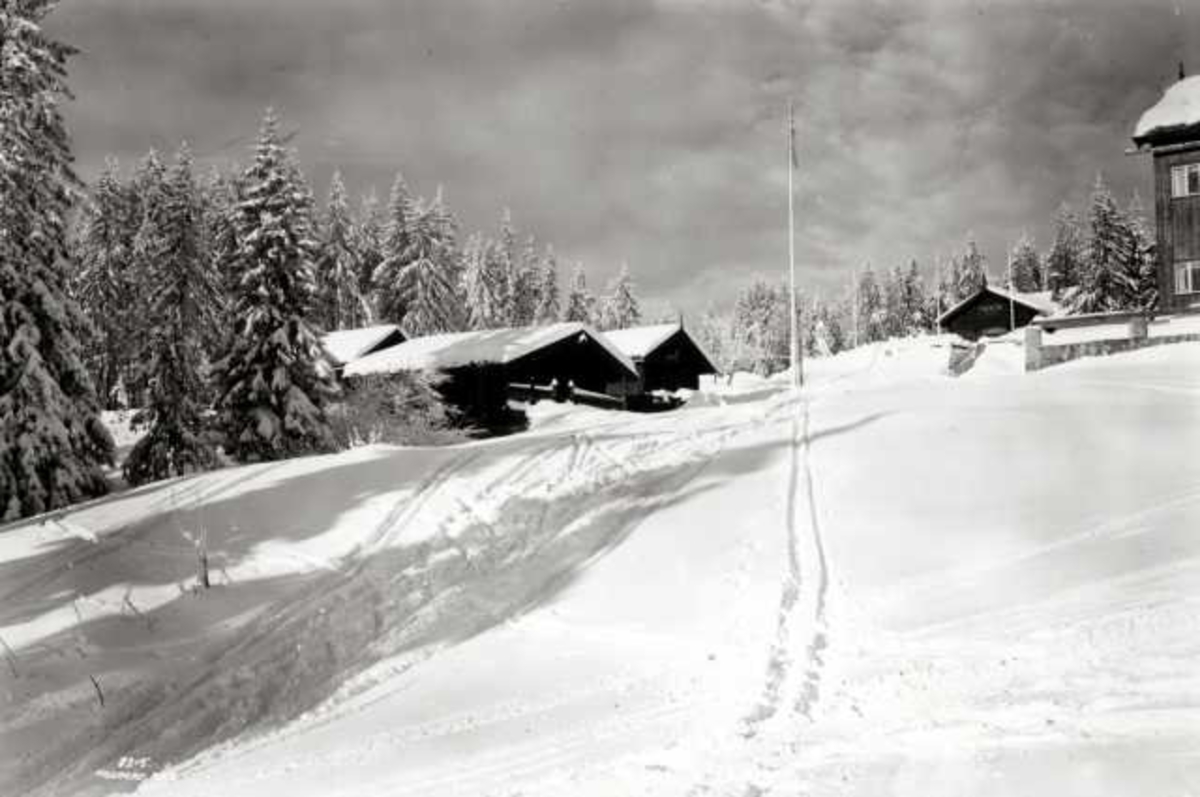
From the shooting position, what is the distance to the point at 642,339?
46.5m

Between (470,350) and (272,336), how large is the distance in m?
7.36

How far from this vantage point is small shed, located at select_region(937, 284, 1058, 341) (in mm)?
60656

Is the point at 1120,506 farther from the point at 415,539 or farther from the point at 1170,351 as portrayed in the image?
the point at 1170,351

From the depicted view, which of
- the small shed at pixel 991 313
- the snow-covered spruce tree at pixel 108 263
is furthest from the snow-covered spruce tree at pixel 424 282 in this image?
the small shed at pixel 991 313

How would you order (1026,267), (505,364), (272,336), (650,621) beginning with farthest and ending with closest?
(1026,267) → (505,364) → (272,336) → (650,621)

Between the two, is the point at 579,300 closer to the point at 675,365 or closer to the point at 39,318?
the point at 675,365

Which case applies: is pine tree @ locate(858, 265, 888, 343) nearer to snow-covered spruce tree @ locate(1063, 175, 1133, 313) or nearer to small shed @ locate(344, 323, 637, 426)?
snow-covered spruce tree @ locate(1063, 175, 1133, 313)

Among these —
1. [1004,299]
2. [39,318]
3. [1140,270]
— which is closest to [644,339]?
[39,318]

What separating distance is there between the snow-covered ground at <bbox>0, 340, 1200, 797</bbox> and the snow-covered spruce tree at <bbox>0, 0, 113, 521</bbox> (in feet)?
21.9

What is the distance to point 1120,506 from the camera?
10352 mm

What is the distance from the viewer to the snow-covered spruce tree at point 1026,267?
358 ft

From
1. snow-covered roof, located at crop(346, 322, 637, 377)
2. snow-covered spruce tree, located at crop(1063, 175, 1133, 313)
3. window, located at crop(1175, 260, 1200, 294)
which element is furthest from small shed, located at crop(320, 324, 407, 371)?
snow-covered spruce tree, located at crop(1063, 175, 1133, 313)

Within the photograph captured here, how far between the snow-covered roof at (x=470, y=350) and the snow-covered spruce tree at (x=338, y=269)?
21.5 meters

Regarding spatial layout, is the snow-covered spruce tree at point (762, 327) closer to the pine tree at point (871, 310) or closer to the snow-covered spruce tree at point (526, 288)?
the pine tree at point (871, 310)
